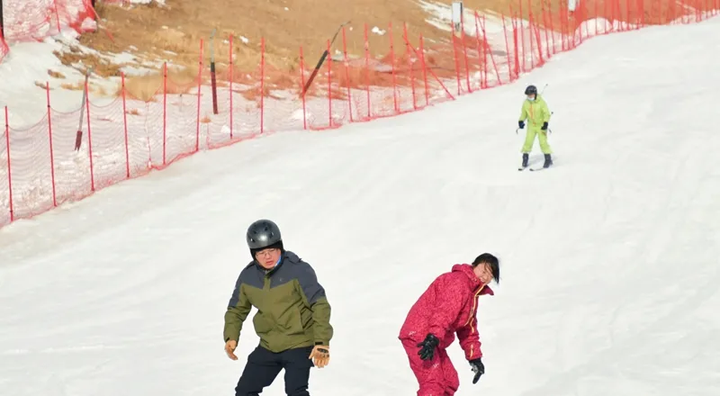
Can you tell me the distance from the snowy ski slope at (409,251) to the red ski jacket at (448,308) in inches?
120

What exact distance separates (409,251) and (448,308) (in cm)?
867

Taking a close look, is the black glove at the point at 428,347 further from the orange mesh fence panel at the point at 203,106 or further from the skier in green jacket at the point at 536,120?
the skier in green jacket at the point at 536,120

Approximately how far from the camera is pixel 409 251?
611 inches

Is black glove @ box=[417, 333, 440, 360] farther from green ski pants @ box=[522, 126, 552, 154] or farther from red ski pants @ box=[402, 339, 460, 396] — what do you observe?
green ski pants @ box=[522, 126, 552, 154]

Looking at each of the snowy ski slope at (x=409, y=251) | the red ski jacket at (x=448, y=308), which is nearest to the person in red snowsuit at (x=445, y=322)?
the red ski jacket at (x=448, y=308)

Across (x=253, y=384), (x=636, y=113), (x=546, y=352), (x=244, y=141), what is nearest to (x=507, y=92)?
(x=636, y=113)

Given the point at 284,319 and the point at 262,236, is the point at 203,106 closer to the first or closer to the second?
the point at 284,319

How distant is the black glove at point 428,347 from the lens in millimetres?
6688

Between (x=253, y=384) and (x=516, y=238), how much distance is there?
8.97 metres

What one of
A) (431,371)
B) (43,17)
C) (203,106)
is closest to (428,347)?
(431,371)

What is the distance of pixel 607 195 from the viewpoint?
17.0 meters

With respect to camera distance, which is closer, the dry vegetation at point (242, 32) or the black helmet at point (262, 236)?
the black helmet at point (262, 236)

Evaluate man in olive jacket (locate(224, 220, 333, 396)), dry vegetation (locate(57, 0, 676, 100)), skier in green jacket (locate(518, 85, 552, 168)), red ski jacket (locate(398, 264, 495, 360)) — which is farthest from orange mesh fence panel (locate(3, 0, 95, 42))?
red ski jacket (locate(398, 264, 495, 360))

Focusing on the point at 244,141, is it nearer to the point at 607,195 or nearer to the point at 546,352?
the point at 607,195
